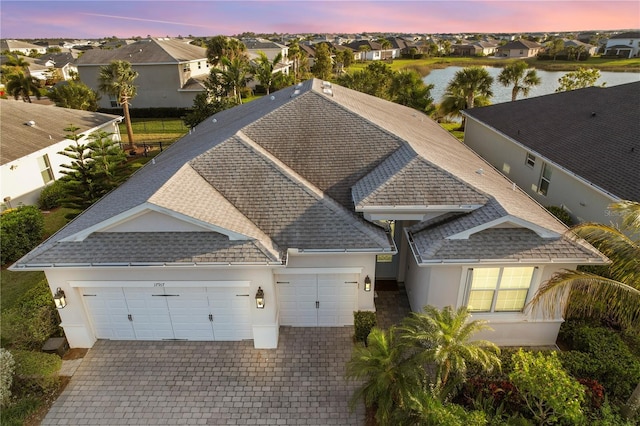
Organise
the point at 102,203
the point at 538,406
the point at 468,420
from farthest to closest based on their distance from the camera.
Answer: the point at 102,203 < the point at 538,406 < the point at 468,420

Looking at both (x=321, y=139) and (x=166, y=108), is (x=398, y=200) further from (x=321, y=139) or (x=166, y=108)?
(x=166, y=108)

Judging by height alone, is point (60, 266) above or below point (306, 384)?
above

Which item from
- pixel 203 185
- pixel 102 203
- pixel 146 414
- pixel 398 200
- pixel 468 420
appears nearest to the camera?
pixel 468 420

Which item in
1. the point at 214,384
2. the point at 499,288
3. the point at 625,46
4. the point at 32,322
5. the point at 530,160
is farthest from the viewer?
the point at 625,46

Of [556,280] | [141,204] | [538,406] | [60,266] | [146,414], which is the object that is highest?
[141,204]

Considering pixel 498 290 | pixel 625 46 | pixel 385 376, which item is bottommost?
pixel 385 376

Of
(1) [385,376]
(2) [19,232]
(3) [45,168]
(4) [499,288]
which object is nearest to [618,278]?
(4) [499,288]

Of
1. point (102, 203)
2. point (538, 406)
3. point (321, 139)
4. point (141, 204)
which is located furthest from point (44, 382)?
point (538, 406)

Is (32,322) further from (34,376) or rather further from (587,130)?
(587,130)
